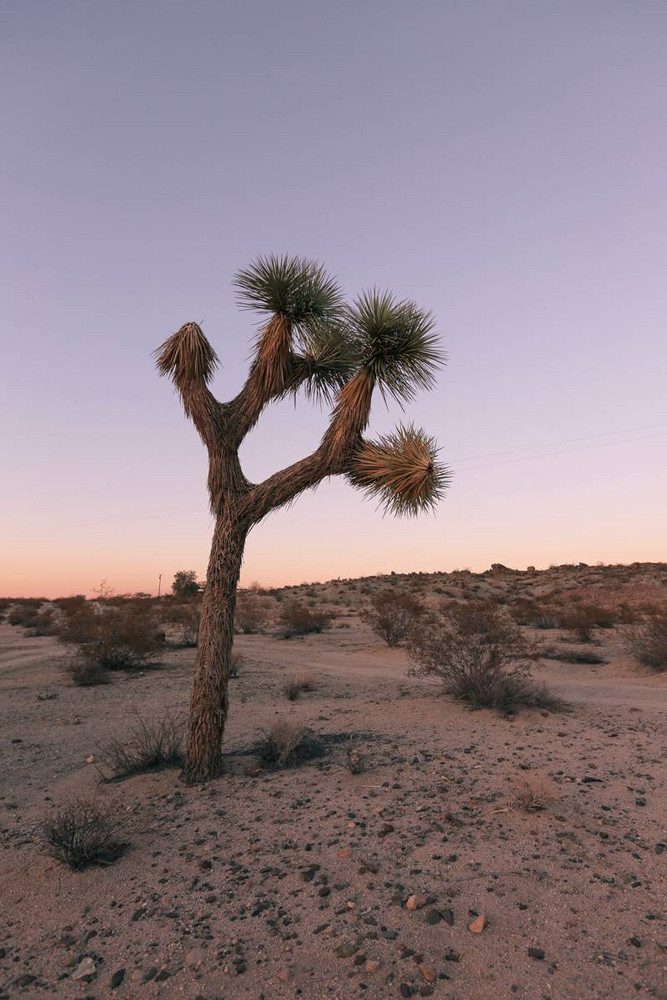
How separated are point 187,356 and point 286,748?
507 cm

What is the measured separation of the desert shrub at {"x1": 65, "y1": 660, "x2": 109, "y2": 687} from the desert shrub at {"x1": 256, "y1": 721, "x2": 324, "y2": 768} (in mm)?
7305

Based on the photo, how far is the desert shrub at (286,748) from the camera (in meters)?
7.57

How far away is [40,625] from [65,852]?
2271 centimetres

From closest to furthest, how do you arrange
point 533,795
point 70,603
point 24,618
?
point 533,795, point 24,618, point 70,603

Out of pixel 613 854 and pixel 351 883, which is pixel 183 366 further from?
pixel 613 854

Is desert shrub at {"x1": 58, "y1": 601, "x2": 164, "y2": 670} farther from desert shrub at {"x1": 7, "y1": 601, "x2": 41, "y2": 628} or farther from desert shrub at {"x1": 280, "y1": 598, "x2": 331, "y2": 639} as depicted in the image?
desert shrub at {"x1": 7, "y1": 601, "x2": 41, "y2": 628}

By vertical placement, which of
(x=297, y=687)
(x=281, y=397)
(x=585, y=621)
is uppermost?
(x=281, y=397)

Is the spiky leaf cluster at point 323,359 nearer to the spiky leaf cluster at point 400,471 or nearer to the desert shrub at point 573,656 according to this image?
the spiky leaf cluster at point 400,471

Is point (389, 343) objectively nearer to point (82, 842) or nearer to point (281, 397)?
point (281, 397)

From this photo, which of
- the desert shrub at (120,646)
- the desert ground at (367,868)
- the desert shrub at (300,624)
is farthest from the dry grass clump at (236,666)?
the desert shrub at (300,624)

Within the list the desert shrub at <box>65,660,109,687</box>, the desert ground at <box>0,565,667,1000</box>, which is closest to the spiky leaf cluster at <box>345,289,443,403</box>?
the desert ground at <box>0,565,667,1000</box>

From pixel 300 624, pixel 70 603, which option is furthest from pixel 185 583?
pixel 300 624

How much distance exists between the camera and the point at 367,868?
16.2 ft

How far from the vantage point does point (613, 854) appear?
16.7ft
